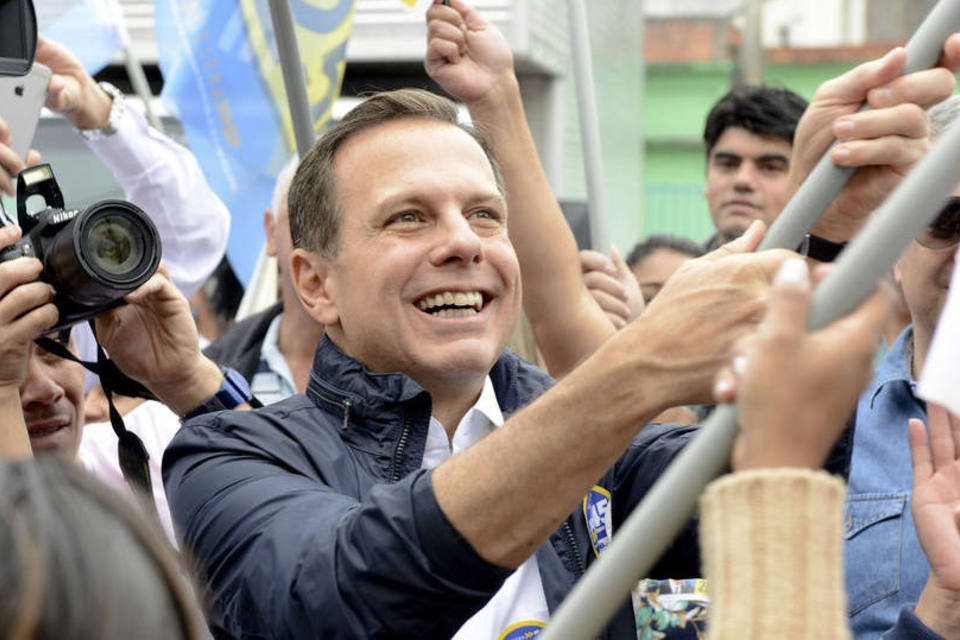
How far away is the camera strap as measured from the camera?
99.6 inches

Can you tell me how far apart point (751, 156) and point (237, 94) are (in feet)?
5.53

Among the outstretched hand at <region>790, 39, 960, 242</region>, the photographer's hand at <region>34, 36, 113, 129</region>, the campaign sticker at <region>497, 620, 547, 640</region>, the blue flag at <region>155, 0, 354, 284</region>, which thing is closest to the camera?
the outstretched hand at <region>790, 39, 960, 242</region>

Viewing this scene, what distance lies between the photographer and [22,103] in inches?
97.0

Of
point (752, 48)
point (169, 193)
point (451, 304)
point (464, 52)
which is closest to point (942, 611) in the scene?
point (451, 304)

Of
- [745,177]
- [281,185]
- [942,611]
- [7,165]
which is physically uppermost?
[7,165]

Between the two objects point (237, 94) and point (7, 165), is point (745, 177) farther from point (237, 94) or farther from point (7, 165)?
point (7, 165)

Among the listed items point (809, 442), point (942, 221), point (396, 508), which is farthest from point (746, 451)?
point (942, 221)

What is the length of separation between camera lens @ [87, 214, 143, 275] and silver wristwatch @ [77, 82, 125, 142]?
1.11 m

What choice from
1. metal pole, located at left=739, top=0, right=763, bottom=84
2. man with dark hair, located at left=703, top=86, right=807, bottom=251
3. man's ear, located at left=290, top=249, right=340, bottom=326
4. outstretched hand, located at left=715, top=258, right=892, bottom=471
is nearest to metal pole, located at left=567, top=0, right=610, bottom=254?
man's ear, located at left=290, top=249, right=340, bottom=326

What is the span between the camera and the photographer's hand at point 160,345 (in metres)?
2.56

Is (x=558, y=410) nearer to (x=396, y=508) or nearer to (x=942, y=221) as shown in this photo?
(x=396, y=508)

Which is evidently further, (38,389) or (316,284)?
(38,389)

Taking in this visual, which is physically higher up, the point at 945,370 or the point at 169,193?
the point at 945,370

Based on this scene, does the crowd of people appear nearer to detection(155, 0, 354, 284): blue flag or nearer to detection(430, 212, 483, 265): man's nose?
detection(430, 212, 483, 265): man's nose
